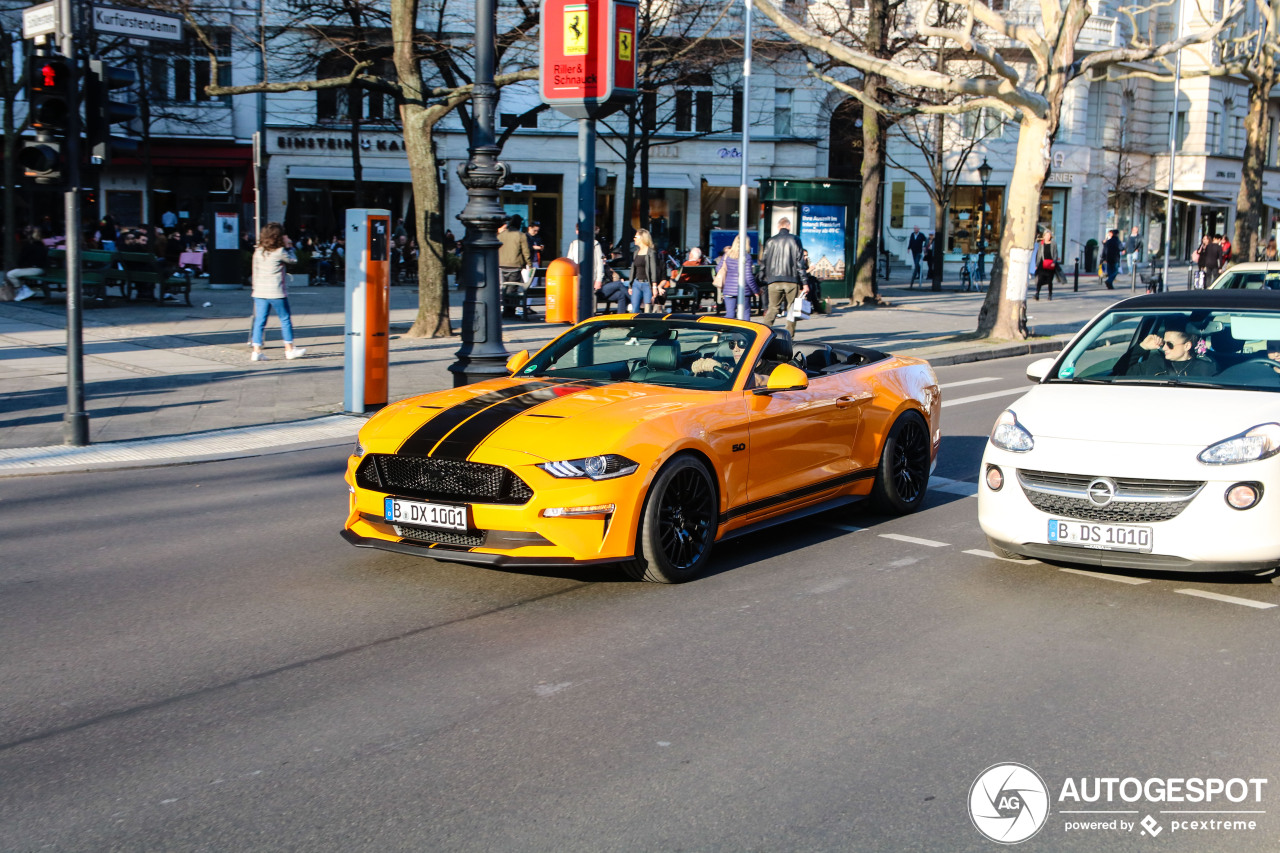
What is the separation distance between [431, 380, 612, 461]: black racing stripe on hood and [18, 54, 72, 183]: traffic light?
6.07 meters

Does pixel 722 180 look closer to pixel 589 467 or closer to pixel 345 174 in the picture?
pixel 345 174

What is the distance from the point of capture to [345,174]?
47.4m

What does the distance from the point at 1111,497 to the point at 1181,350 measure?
1.61 metres

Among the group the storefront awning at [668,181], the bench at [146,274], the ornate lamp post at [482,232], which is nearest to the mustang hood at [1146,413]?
the ornate lamp post at [482,232]

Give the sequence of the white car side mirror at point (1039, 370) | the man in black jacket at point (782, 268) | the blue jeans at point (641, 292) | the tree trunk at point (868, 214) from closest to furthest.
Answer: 1. the white car side mirror at point (1039, 370)
2. the man in black jacket at point (782, 268)
3. the blue jeans at point (641, 292)
4. the tree trunk at point (868, 214)

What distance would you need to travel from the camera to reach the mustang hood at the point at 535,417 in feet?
22.2

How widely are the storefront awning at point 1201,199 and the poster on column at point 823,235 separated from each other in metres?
32.6

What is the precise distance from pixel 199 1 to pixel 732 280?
18167mm

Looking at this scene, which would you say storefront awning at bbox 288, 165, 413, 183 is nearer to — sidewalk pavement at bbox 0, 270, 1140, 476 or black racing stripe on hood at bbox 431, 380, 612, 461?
sidewalk pavement at bbox 0, 270, 1140, 476

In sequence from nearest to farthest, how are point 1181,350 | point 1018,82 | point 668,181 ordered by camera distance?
Result: point 1181,350 → point 1018,82 → point 668,181

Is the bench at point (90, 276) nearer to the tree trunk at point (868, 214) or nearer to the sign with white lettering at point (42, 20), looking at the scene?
the sign with white lettering at point (42, 20)

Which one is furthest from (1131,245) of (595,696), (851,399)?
(595,696)

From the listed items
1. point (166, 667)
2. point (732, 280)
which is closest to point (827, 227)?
point (732, 280)

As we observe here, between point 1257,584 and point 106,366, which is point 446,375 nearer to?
point 106,366
